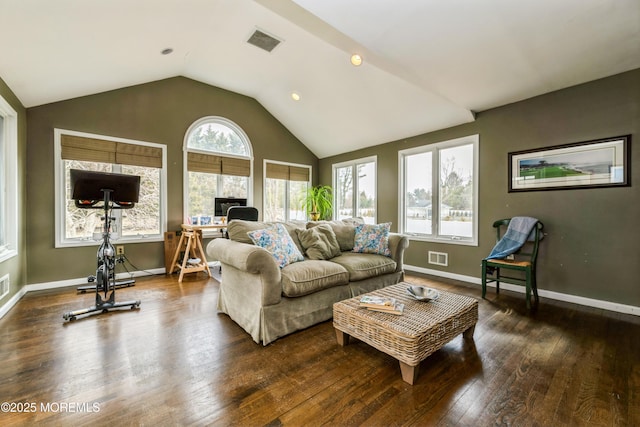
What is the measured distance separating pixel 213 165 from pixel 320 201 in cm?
237

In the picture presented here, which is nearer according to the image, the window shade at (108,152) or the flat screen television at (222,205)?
the window shade at (108,152)

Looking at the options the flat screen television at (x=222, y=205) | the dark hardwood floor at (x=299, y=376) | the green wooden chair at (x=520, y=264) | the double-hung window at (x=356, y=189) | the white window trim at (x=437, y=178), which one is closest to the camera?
the dark hardwood floor at (x=299, y=376)

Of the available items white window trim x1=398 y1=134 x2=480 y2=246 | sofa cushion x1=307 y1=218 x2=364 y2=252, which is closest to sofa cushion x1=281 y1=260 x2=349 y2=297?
sofa cushion x1=307 y1=218 x2=364 y2=252

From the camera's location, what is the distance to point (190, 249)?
4289 millimetres

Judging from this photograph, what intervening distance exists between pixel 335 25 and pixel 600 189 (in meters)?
3.26

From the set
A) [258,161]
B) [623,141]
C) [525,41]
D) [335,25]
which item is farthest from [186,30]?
[623,141]

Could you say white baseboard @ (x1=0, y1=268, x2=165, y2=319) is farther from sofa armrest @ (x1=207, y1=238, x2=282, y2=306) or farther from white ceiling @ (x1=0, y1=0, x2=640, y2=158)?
sofa armrest @ (x1=207, y1=238, x2=282, y2=306)

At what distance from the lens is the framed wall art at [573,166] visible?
110 inches

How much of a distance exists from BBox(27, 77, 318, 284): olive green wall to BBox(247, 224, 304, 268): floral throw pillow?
2.70 meters

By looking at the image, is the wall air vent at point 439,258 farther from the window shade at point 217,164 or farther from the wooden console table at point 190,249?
the window shade at point 217,164

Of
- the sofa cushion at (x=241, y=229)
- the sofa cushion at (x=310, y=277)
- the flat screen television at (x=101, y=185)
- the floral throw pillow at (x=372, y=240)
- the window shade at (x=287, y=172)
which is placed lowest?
the sofa cushion at (x=310, y=277)

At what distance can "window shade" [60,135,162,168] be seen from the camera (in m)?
3.64

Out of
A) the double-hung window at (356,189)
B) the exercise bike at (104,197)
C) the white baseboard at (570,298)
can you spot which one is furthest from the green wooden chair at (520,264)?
the exercise bike at (104,197)

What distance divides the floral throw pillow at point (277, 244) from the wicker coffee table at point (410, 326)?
0.72 meters
